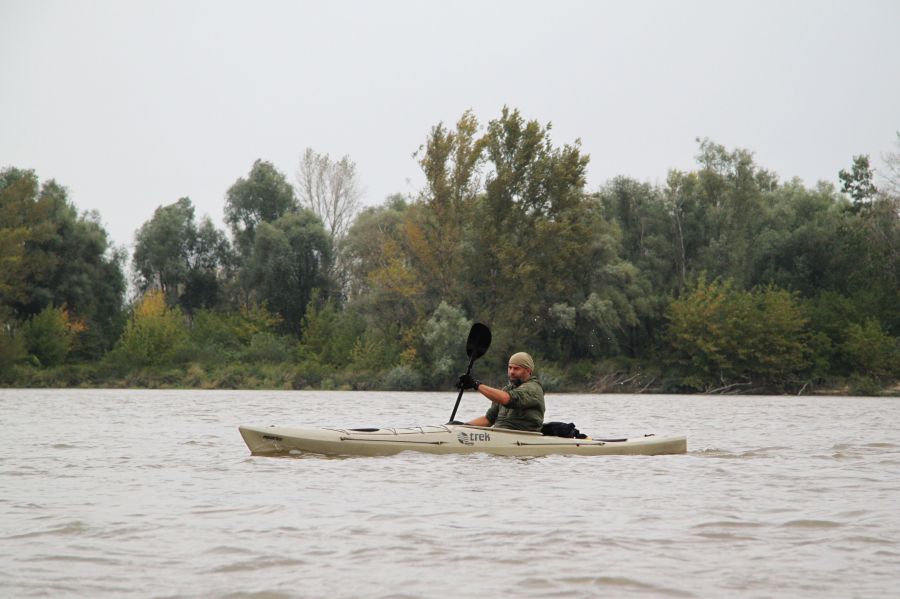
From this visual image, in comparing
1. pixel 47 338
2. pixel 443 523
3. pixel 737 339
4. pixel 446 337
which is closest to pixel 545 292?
pixel 446 337

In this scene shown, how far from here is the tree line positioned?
38969 millimetres

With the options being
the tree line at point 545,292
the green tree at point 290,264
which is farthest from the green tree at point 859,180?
the green tree at point 290,264

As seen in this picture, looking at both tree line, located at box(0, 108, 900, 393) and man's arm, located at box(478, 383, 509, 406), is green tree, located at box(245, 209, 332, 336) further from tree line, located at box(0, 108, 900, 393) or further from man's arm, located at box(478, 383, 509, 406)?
man's arm, located at box(478, 383, 509, 406)

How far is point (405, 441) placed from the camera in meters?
10.8

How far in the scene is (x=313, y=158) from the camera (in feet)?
176

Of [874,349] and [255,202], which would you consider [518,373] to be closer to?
[874,349]

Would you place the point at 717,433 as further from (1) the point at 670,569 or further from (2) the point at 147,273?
(2) the point at 147,273

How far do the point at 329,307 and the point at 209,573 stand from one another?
4054cm

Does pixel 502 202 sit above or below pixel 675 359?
above

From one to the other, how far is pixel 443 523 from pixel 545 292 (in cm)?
3262

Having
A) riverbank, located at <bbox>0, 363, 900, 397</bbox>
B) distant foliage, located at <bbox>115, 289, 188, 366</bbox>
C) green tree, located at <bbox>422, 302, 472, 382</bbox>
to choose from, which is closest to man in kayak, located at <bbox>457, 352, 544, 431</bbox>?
green tree, located at <bbox>422, 302, 472, 382</bbox>

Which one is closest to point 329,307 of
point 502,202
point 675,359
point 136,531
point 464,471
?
point 502,202

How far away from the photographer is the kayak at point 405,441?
35.1 ft

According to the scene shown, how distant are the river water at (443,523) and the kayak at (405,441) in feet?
0.43
